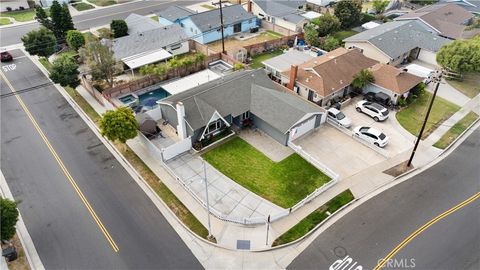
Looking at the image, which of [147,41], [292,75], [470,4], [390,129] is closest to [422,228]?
[390,129]

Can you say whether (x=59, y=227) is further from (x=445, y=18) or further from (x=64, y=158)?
(x=445, y=18)

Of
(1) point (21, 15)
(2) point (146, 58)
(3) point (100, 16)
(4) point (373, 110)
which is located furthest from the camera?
(1) point (21, 15)

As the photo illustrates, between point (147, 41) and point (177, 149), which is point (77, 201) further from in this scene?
point (147, 41)

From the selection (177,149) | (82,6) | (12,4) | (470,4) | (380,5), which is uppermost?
(380,5)

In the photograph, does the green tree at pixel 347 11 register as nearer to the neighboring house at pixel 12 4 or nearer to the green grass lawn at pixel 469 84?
the green grass lawn at pixel 469 84

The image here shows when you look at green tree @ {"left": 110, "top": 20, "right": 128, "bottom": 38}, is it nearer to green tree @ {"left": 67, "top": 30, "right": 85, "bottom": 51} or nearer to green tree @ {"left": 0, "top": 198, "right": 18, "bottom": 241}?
green tree @ {"left": 67, "top": 30, "right": 85, "bottom": 51}

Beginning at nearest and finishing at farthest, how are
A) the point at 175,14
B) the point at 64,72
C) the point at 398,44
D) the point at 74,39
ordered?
the point at 64,72 → the point at 398,44 → the point at 74,39 → the point at 175,14

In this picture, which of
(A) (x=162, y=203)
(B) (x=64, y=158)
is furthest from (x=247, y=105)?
(B) (x=64, y=158)
